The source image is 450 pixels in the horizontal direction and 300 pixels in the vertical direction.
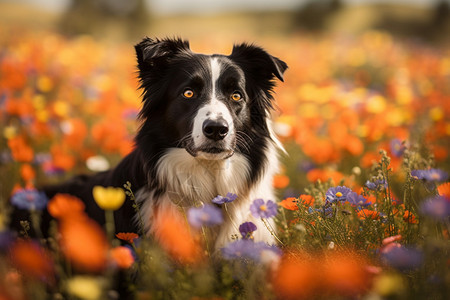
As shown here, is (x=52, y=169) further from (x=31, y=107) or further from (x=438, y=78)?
(x=438, y=78)

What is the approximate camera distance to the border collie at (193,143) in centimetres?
304

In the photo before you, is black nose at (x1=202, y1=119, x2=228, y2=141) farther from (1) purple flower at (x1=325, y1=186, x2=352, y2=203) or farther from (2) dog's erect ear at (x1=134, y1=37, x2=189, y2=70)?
(1) purple flower at (x1=325, y1=186, x2=352, y2=203)

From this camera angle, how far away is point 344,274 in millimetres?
1354

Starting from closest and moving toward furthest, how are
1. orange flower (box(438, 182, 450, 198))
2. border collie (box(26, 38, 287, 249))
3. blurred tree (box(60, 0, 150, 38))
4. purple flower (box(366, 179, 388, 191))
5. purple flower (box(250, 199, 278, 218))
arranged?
orange flower (box(438, 182, 450, 198))
purple flower (box(250, 199, 278, 218))
purple flower (box(366, 179, 388, 191))
border collie (box(26, 38, 287, 249))
blurred tree (box(60, 0, 150, 38))

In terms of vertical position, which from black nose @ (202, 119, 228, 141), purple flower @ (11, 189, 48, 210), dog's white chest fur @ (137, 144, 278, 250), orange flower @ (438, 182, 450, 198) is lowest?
purple flower @ (11, 189, 48, 210)

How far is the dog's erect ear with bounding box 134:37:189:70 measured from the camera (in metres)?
2.98

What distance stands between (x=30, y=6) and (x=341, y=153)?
116 ft

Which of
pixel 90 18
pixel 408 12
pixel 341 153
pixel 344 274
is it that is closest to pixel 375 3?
pixel 408 12

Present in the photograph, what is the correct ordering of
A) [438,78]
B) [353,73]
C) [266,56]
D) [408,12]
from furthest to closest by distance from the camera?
1. [408,12]
2. [353,73]
3. [438,78]
4. [266,56]

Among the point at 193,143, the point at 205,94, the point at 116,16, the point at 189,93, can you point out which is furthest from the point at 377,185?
the point at 116,16

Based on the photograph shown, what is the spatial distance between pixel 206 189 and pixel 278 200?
0.85m

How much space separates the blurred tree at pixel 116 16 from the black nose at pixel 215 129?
18.6 meters

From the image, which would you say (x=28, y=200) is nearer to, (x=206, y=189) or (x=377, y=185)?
(x=206, y=189)

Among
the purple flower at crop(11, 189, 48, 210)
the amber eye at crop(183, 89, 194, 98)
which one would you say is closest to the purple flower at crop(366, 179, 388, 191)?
the amber eye at crop(183, 89, 194, 98)
